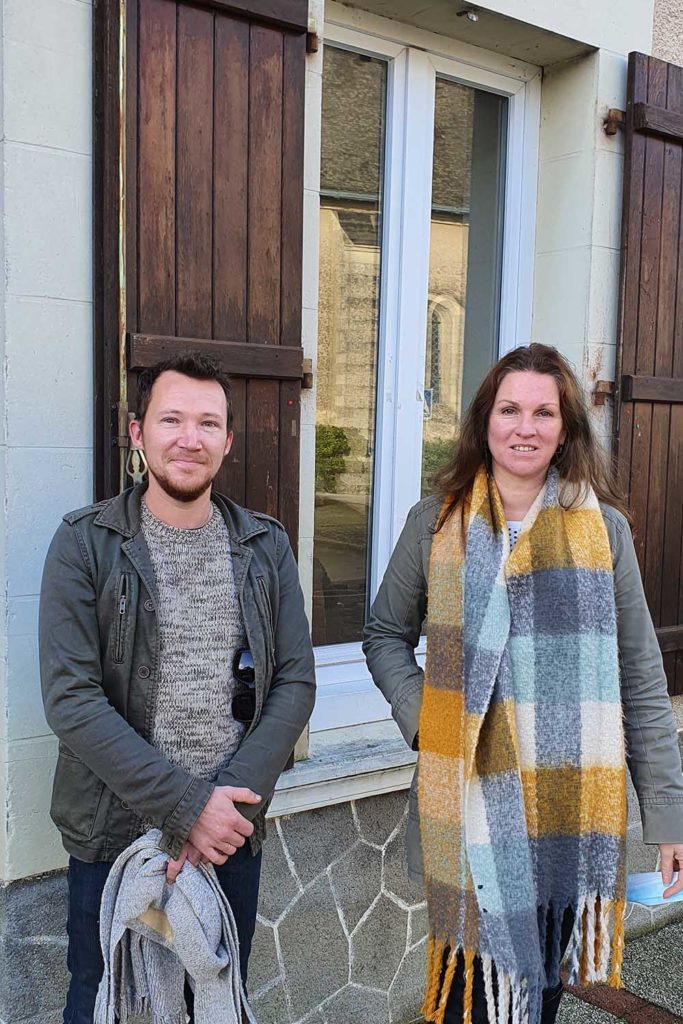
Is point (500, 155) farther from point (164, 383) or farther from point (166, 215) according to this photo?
point (164, 383)

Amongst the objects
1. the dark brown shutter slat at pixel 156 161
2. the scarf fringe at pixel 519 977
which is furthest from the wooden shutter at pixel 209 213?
the scarf fringe at pixel 519 977

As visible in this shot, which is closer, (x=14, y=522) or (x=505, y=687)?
(x=505, y=687)

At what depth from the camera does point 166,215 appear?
2479mm

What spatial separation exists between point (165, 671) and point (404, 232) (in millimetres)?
2016

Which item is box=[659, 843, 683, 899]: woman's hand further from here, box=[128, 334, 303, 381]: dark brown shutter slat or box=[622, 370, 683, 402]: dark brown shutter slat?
box=[622, 370, 683, 402]: dark brown shutter slat

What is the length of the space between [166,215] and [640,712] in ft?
5.41

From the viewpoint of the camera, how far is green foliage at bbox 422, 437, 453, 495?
367 centimetres

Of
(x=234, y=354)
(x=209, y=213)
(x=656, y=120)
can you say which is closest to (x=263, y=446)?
(x=234, y=354)

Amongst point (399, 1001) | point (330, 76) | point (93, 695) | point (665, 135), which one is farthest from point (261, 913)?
point (665, 135)

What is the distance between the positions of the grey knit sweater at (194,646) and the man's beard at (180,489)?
0.27 feet

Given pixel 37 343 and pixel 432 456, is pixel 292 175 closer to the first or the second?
pixel 37 343

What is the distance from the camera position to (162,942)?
78.0 inches

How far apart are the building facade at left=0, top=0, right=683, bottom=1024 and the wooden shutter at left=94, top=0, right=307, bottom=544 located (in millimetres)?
12

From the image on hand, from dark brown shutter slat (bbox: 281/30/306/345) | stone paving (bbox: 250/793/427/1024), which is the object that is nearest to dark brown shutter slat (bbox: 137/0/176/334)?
dark brown shutter slat (bbox: 281/30/306/345)
